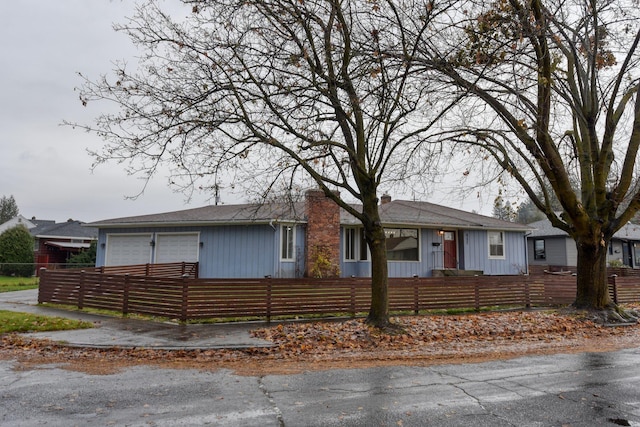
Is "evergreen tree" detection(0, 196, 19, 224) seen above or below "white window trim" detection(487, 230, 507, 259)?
above

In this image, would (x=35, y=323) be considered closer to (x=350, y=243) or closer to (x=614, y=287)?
(x=350, y=243)

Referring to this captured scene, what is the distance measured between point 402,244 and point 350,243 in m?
2.78

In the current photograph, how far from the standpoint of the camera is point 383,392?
559 centimetres

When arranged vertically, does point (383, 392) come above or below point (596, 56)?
below

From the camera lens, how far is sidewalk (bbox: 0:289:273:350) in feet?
27.5

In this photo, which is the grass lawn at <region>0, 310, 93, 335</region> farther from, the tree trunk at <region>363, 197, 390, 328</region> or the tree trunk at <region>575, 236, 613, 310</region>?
the tree trunk at <region>575, 236, 613, 310</region>

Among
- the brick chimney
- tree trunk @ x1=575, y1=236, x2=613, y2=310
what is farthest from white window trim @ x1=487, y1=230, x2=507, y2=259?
tree trunk @ x1=575, y1=236, x2=613, y2=310

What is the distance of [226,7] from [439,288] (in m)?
9.99

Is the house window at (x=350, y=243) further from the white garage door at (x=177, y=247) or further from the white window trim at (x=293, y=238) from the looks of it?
the white garage door at (x=177, y=247)

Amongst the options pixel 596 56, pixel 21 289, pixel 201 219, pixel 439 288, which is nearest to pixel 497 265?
pixel 439 288

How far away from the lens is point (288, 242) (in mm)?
18672

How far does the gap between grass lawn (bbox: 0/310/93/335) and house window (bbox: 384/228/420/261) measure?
13751mm

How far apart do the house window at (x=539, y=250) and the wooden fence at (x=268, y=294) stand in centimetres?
1813

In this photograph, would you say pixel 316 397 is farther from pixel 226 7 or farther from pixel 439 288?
pixel 439 288
